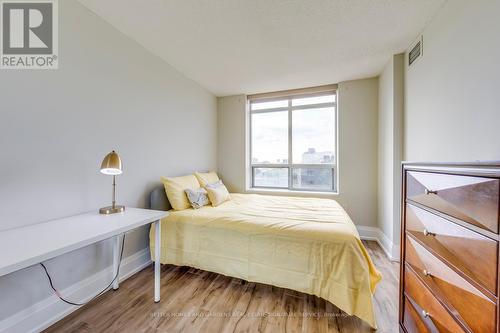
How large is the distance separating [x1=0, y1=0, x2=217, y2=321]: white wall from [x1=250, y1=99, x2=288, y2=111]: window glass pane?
1.71m

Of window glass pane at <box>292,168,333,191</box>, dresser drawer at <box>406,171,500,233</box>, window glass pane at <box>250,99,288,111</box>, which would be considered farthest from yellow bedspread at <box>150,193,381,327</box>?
window glass pane at <box>250,99,288,111</box>

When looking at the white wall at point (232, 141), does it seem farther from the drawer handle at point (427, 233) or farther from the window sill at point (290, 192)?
the drawer handle at point (427, 233)

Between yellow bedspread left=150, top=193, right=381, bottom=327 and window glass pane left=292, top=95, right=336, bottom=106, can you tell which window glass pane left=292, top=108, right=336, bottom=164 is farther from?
yellow bedspread left=150, top=193, right=381, bottom=327

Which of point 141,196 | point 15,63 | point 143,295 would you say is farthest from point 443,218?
point 15,63

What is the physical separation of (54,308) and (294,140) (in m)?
3.51

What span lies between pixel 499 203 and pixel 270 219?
1457mm

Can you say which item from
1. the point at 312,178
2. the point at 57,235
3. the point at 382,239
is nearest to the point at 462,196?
the point at 57,235

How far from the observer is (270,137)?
3748 millimetres

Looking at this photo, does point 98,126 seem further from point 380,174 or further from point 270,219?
point 380,174

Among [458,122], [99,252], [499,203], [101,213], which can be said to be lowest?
[99,252]

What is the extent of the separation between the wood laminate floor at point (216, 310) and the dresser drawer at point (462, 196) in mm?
1125

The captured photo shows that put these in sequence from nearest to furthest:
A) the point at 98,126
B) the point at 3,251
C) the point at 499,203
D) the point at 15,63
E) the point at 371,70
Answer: the point at 499,203, the point at 3,251, the point at 15,63, the point at 98,126, the point at 371,70

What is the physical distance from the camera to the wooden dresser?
625 mm

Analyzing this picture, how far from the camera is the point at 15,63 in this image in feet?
4.39
